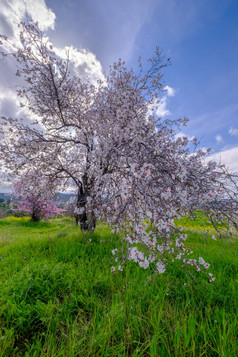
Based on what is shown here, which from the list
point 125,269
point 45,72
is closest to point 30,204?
point 45,72

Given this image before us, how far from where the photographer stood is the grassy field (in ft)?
5.42

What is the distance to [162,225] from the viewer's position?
2188mm

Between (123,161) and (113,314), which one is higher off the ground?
(123,161)

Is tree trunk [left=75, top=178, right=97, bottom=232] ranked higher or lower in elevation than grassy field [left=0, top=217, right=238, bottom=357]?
higher

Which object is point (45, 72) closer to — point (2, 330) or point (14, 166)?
point (14, 166)

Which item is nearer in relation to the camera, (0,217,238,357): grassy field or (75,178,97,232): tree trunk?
(0,217,238,357): grassy field

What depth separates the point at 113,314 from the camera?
6.58 ft

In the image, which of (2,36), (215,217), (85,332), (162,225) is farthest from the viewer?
(2,36)

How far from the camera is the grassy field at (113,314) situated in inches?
65.1

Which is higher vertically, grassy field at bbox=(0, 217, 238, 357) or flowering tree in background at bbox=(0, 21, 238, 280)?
flowering tree in background at bbox=(0, 21, 238, 280)

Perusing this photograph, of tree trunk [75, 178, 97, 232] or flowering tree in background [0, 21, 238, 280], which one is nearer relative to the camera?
flowering tree in background [0, 21, 238, 280]

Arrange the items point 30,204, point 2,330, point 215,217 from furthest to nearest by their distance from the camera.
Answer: point 30,204
point 215,217
point 2,330

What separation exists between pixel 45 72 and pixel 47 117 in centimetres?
188

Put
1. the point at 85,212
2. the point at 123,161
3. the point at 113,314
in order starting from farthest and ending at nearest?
1. the point at 85,212
2. the point at 123,161
3. the point at 113,314
